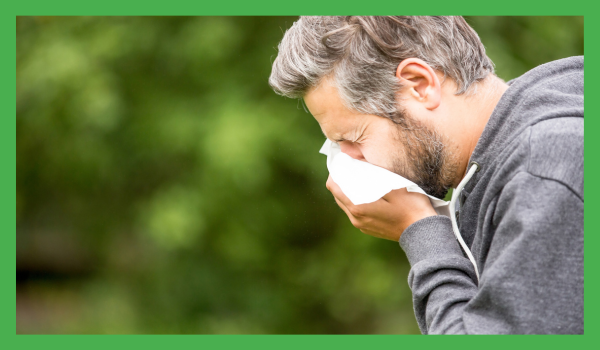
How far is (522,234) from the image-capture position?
3.66ft

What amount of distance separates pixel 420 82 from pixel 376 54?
17 cm

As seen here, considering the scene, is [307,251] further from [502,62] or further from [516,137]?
[516,137]

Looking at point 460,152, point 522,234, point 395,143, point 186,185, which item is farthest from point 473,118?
point 186,185

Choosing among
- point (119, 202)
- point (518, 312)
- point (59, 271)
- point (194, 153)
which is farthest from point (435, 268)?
point (59, 271)

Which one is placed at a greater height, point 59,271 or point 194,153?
point 194,153

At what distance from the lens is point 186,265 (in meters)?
4.18

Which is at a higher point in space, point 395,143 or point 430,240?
point 395,143

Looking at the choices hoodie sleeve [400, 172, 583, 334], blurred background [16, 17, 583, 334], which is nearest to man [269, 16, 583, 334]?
hoodie sleeve [400, 172, 583, 334]

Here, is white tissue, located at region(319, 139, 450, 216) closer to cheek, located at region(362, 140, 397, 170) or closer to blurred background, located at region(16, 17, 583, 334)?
cheek, located at region(362, 140, 397, 170)

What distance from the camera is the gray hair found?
1614mm

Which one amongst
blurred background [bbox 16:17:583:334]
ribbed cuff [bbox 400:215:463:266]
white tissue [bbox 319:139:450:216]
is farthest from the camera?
blurred background [bbox 16:17:583:334]

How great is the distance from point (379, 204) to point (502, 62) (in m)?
2.04

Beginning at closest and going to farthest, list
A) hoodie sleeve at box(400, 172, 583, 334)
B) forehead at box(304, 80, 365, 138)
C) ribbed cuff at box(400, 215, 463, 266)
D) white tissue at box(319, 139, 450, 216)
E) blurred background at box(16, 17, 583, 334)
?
hoodie sleeve at box(400, 172, 583, 334) → ribbed cuff at box(400, 215, 463, 266) → white tissue at box(319, 139, 450, 216) → forehead at box(304, 80, 365, 138) → blurred background at box(16, 17, 583, 334)

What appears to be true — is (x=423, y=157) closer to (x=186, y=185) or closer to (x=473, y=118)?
(x=473, y=118)
